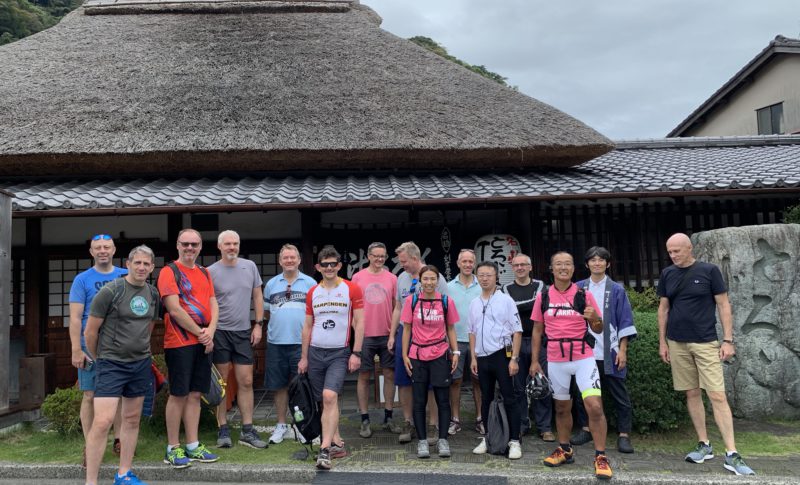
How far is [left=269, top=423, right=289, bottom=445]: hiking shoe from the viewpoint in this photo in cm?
480

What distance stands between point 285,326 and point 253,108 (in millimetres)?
4580

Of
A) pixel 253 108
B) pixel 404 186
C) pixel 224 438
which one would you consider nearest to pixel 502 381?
pixel 224 438

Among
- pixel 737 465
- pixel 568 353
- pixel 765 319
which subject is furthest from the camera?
pixel 765 319

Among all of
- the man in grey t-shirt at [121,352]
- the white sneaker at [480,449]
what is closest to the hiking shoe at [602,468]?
the white sneaker at [480,449]

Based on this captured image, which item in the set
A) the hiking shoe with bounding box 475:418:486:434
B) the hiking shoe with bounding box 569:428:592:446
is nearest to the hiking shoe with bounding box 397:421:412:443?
the hiking shoe with bounding box 475:418:486:434

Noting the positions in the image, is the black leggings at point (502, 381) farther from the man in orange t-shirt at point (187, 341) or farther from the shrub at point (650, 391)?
the man in orange t-shirt at point (187, 341)

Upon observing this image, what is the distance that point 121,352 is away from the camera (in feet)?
12.3

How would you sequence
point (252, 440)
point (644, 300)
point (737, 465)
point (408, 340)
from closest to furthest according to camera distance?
point (737, 465) < point (408, 340) < point (252, 440) < point (644, 300)

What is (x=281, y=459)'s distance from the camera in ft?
14.4

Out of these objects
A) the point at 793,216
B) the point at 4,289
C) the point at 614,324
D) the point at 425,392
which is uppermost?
the point at 793,216

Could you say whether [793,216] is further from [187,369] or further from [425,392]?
[187,369]

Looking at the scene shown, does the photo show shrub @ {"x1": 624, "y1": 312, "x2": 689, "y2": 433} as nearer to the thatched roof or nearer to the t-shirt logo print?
the thatched roof

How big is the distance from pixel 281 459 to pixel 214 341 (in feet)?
3.93

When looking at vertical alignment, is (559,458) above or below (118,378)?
below
